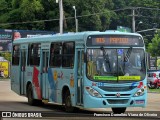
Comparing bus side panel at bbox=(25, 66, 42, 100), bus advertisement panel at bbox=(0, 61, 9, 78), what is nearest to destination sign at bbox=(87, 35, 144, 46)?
bus side panel at bbox=(25, 66, 42, 100)

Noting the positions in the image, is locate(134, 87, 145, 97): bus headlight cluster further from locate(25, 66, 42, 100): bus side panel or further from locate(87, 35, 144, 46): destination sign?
locate(25, 66, 42, 100): bus side panel

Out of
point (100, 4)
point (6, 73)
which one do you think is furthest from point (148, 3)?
point (6, 73)

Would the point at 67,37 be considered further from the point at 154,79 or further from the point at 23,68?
the point at 154,79

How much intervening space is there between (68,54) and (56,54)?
1.17m

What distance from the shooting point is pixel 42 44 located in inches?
797

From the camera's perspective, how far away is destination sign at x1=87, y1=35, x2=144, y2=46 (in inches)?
648

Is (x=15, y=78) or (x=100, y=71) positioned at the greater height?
(x=100, y=71)

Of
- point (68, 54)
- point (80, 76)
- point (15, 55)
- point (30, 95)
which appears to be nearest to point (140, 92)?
point (80, 76)

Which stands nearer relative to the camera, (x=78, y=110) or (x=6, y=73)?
(x=78, y=110)

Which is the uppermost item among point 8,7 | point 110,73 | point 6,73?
point 8,7

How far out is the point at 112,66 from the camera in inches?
637

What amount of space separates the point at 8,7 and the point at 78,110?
69467 millimetres

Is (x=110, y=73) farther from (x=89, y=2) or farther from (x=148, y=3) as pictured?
(x=148, y=3)

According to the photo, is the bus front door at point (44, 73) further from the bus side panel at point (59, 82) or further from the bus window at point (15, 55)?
the bus window at point (15, 55)
